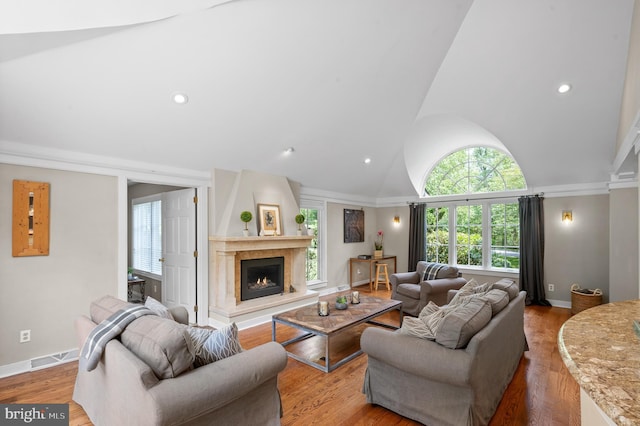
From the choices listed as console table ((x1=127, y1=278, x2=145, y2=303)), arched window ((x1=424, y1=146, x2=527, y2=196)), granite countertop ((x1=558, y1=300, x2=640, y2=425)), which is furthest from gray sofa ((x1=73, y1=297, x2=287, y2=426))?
arched window ((x1=424, y1=146, x2=527, y2=196))

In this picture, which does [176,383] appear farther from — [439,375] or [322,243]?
[322,243]

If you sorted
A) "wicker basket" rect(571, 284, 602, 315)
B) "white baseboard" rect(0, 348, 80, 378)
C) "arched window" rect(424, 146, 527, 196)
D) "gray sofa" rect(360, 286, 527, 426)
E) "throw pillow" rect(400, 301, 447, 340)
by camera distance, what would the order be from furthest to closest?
1. "arched window" rect(424, 146, 527, 196)
2. "wicker basket" rect(571, 284, 602, 315)
3. "white baseboard" rect(0, 348, 80, 378)
4. "throw pillow" rect(400, 301, 447, 340)
5. "gray sofa" rect(360, 286, 527, 426)

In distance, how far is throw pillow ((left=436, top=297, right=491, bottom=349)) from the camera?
7.04 feet

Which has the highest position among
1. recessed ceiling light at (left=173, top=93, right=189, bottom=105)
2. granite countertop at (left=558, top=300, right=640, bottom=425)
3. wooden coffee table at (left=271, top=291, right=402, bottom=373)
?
recessed ceiling light at (left=173, top=93, right=189, bottom=105)

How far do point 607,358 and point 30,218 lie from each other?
4.37 metres

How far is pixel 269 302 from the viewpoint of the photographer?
491cm

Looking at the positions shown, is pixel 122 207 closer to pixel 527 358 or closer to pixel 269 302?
Result: pixel 269 302

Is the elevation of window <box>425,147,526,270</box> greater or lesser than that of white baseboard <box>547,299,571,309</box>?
greater

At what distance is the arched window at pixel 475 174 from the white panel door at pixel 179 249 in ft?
16.8

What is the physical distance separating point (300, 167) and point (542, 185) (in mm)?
4293

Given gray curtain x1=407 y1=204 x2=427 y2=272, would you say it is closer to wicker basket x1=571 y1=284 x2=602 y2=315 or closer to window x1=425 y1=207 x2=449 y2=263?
window x1=425 y1=207 x2=449 y2=263

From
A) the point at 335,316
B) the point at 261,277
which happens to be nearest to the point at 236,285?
the point at 261,277

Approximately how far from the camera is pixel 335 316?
352 centimetres

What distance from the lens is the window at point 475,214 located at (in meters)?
6.18
